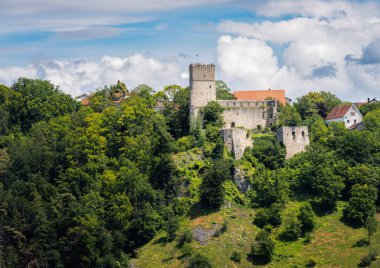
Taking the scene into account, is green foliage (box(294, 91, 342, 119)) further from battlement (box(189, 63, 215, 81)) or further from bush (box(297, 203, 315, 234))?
bush (box(297, 203, 315, 234))

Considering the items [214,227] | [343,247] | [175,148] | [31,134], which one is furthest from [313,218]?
[31,134]

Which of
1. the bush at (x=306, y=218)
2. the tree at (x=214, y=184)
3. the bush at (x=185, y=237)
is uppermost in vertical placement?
the tree at (x=214, y=184)

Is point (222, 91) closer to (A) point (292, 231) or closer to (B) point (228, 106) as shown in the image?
(B) point (228, 106)

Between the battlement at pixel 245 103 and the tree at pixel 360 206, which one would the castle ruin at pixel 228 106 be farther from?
the tree at pixel 360 206

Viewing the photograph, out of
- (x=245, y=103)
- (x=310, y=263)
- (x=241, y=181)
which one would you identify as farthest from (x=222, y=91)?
(x=310, y=263)

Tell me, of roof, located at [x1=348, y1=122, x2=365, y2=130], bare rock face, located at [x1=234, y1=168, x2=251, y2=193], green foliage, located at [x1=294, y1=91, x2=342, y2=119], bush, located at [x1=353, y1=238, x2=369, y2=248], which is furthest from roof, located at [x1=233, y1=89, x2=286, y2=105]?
bush, located at [x1=353, y1=238, x2=369, y2=248]

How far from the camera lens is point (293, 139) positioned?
87688 millimetres

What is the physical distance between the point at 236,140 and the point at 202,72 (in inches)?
471

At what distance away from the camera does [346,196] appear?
8175 cm

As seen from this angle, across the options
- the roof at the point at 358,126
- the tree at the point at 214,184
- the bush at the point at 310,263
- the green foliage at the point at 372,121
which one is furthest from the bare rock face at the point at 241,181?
the roof at the point at 358,126

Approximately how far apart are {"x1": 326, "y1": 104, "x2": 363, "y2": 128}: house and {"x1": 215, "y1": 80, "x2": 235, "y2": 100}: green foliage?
48.1 ft

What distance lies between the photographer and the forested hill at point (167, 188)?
253ft

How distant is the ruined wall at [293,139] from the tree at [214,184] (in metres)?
10.1

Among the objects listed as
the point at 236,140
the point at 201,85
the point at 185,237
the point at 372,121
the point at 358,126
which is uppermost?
the point at 201,85
